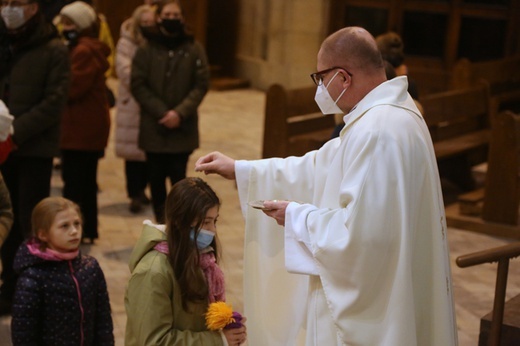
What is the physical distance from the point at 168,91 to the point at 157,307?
11.4ft

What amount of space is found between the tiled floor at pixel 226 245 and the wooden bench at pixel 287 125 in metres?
0.63

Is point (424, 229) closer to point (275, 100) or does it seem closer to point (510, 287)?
point (510, 287)

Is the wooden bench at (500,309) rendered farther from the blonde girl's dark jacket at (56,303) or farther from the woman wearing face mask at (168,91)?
the woman wearing face mask at (168,91)

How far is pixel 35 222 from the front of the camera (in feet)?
13.2

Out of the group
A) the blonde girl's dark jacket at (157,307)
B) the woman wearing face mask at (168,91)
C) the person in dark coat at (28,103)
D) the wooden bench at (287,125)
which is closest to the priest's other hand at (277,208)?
the blonde girl's dark jacket at (157,307)

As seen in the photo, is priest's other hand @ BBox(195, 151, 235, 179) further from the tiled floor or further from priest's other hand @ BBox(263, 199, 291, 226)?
the tiled floor

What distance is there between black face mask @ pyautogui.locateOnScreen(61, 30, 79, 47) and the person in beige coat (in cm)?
95

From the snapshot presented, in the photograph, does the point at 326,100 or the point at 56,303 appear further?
the point at 56,303

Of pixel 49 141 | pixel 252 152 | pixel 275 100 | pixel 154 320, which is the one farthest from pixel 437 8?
pixel 154 320

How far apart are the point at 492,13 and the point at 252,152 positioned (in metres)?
4.23

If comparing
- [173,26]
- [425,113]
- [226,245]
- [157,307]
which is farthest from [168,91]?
[157,307]

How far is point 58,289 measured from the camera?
3900mm

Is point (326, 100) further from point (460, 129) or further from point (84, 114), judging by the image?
point (460, 129)

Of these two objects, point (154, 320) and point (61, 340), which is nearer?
point (154, 320)
